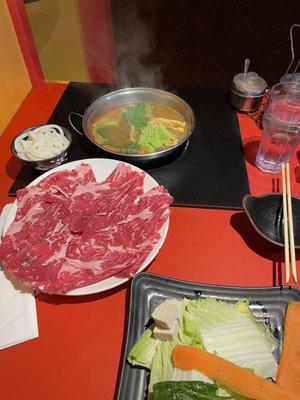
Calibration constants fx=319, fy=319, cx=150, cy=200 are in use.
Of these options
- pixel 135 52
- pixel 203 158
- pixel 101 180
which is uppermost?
pixel 101 180

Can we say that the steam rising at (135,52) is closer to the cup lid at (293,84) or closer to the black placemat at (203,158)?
the black placemat at (203,158)

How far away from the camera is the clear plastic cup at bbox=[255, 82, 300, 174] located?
1.74m

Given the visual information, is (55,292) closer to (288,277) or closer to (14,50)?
(288,277)

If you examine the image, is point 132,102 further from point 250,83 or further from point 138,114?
point 250,83

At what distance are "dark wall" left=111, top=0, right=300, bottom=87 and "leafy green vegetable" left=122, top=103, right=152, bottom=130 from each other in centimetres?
249

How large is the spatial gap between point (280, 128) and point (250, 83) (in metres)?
0.59

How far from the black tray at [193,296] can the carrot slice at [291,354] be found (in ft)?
0.10

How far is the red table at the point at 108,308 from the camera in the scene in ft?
3.99

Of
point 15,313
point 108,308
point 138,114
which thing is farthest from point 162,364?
point 138,114

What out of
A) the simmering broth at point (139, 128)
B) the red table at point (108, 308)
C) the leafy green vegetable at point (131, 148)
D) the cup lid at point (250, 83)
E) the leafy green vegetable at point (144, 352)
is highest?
the cup lid at point (250, 83)

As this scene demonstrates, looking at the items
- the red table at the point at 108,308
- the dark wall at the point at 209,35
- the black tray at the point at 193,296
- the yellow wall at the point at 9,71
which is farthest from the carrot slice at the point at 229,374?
the dark wall at the point at 209,35

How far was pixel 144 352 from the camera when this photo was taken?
1160mm

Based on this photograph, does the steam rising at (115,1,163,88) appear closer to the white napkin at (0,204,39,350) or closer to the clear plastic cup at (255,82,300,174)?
the clear plastic cup at (255,82,300,174)

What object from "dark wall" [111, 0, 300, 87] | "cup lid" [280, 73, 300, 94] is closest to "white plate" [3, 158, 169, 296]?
"cup lid" [280, 73, 300, 94]
